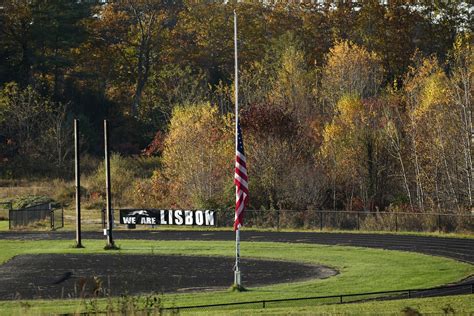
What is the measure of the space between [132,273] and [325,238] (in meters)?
18.6

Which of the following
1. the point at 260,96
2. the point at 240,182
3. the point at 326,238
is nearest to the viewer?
the point at 240,182

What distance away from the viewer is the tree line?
75500mm

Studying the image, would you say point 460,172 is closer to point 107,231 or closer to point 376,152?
point 376,152

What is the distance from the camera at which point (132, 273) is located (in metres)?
43.8

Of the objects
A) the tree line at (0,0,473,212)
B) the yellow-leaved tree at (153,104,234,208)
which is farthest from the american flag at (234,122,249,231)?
the yellow-leaved tree at (153,104,234,208)

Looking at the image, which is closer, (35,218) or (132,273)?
(132,273)

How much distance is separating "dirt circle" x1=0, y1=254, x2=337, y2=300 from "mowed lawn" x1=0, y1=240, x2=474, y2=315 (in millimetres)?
1601

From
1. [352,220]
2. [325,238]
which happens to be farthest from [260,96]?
[325,238]

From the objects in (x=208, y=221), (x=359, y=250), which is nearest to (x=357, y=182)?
(x=208, y=221)

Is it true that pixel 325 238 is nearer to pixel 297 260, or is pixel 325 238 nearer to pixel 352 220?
pixel 352 220

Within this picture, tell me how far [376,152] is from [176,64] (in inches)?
1836

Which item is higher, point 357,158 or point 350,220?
point 357,158

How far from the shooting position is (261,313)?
87.3 feet

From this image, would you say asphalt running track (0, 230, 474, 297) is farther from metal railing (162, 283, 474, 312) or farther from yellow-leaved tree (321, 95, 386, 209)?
yellow-leaved tree (321, 95, 386, 209)
